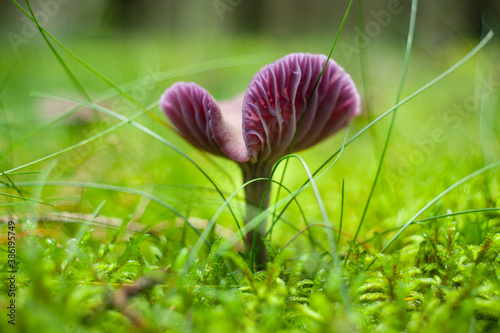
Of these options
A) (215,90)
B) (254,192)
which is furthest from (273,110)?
(215,90)

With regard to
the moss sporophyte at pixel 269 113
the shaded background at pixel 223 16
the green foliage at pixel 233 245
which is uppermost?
the shaded background at pixel 223 16

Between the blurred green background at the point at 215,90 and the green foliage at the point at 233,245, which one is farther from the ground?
the blurred green background at the point at 215,90

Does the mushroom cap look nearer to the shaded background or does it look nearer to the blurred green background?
the blurred green background

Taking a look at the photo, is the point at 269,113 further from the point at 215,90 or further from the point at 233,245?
the point at 215,90

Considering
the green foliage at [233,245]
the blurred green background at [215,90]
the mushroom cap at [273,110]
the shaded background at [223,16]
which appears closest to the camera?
the green foliage at [233,245]

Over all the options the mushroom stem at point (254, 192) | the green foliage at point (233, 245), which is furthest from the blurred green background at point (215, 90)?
the mushroom stem at point (254, 192)

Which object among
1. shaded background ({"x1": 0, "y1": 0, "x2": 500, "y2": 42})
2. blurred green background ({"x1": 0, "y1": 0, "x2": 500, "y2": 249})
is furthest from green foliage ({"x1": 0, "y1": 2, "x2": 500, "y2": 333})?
shaded background ({"x1": 0, "y1": 0, "x2": 500, "y2": 42})

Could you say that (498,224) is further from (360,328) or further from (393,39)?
(393,39)

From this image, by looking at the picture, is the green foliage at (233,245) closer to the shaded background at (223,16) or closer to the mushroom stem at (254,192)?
the mushroom stem at (254,192)
